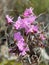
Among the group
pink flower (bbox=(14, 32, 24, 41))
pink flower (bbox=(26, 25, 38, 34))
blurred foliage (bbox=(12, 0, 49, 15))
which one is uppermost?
blurred foliage (bbox=(12, 0, 49, 15))

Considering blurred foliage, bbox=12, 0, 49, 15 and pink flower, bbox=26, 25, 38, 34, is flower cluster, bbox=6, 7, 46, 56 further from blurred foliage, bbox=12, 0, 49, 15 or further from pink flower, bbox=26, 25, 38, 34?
blurred foliage, bbox=12, 0, 49, 15

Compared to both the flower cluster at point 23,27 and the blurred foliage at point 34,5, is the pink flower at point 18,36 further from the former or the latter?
the blurred foliage at point 34,5

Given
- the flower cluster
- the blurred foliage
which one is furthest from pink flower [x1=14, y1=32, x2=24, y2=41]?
the blurred foliage

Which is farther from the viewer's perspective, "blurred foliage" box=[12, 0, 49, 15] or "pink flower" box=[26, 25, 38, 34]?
"blurred foliage" box=[12, 0, 49, 15]

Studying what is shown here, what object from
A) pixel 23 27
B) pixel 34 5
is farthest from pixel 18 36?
pixel 34 5

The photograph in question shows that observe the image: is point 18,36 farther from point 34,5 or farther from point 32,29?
point 34,5

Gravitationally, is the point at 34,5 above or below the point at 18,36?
above

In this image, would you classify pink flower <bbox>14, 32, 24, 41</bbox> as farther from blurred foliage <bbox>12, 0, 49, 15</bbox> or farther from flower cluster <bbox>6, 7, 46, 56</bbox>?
blurred foliage <bbox>12, 0, 49, 15</bbox>

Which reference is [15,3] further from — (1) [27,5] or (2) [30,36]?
(2) [30,36]

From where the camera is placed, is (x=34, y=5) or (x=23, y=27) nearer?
(x=23, y=27)

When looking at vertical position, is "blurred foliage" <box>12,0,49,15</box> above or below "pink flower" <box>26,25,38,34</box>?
above
